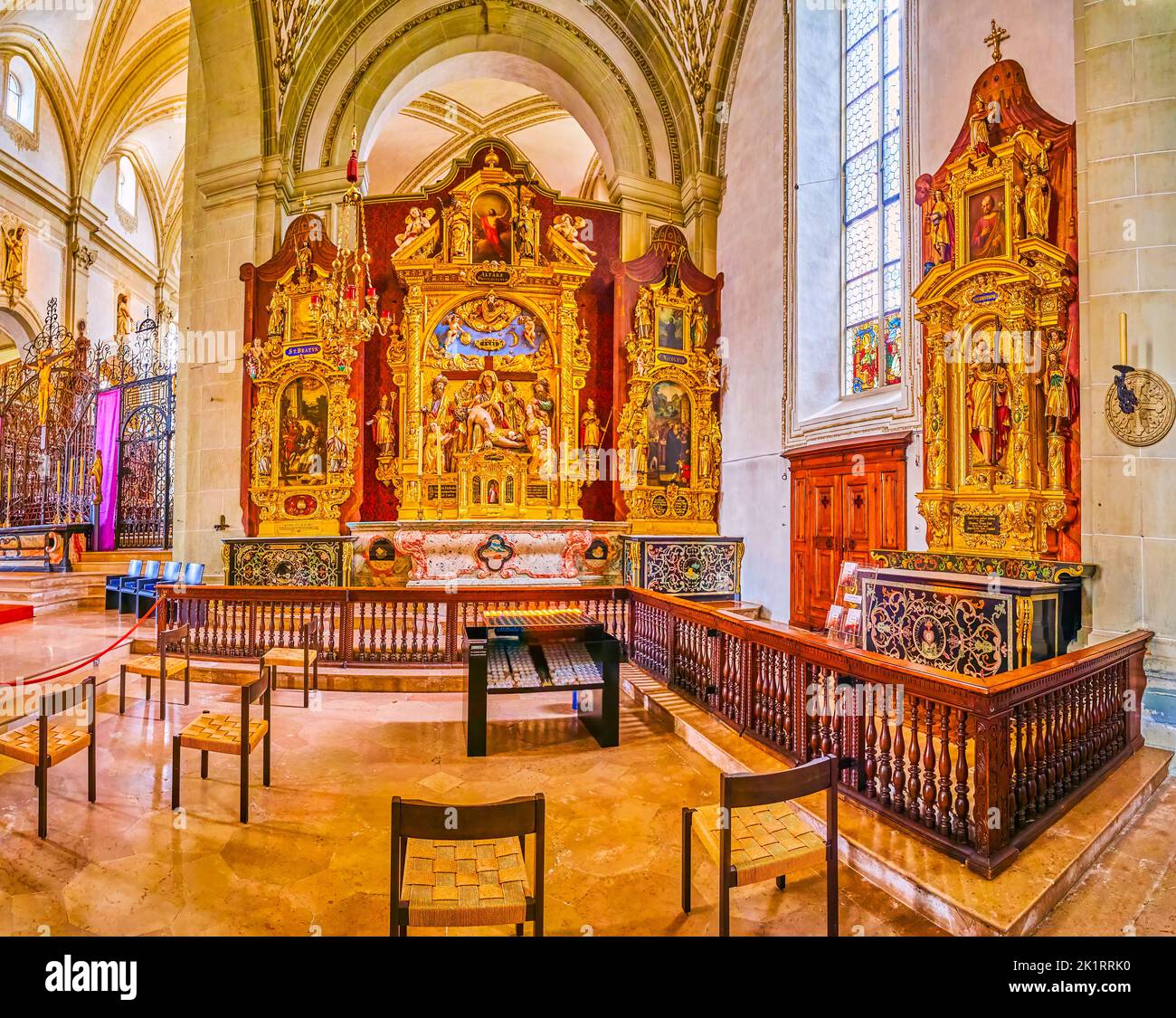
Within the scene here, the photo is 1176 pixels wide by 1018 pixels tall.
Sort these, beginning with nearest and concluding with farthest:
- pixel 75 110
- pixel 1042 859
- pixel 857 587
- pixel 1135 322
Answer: pixel 1042 859
pixel 1135 322
pixel 857 587
pixel 75 110

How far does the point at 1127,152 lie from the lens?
4988 millimetres

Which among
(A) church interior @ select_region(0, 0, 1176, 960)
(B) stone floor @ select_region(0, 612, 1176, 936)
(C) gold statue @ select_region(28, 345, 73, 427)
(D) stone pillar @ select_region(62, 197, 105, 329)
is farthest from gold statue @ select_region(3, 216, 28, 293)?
(B) stone floor @ select_region(0, 612, 1176, 936)

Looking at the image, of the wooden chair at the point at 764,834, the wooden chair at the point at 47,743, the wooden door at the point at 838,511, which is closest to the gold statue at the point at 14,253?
the wooden chair at the point at 47,743

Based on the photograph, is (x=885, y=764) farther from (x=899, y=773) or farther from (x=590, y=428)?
(x=590, y=428)

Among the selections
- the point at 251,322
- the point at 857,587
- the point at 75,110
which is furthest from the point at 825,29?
the point at 75,110

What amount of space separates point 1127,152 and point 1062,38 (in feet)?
4.46

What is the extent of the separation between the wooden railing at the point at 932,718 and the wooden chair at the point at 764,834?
0.75 metres

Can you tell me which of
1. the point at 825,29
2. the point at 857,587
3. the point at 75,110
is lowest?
the point at 857,587

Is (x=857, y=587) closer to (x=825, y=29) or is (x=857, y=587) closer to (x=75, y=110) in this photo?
(x=825, y=29)

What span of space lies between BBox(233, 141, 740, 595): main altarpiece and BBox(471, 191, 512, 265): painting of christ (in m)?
0.03

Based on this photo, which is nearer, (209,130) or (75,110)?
(209,130)

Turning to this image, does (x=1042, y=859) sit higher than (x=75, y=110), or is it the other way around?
(x=75, y=110)

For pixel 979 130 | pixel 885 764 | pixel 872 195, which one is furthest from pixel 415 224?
pixel 885 764
